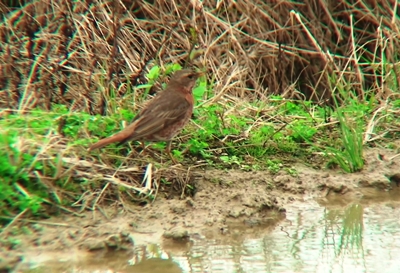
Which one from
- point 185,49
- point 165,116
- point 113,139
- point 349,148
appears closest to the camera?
point 113,139

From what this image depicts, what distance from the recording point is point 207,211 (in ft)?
17.9

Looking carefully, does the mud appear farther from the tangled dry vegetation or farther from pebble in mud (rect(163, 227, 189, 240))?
the tangled dry vegetation

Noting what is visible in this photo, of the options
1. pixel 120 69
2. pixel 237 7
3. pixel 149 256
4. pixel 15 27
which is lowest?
pixel 149 256

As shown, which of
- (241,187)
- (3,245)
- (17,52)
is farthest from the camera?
(17,52)

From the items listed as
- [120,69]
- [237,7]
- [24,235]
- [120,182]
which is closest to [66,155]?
[120,182]

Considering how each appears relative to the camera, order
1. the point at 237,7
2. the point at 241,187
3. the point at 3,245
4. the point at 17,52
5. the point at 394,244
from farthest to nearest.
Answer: the point at 237,7, the point at 17,52, the point at 241,187, the point at 394,244, the point at 3,245

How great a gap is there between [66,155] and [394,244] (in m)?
2.41

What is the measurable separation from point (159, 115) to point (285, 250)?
5.55 feet

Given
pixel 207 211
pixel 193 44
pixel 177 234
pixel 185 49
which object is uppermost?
pixel 185 49

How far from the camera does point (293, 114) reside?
709 centimetres

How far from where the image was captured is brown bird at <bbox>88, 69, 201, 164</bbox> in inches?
222

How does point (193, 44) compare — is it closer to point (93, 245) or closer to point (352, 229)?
point (352, 229)

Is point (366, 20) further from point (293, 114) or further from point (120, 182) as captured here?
point (120, 182)

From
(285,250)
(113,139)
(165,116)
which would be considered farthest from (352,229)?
(113,139)
